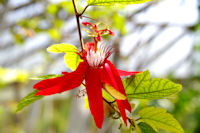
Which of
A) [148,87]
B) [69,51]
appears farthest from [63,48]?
[148,87]

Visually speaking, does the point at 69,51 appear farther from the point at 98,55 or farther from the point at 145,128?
the point at 145,128

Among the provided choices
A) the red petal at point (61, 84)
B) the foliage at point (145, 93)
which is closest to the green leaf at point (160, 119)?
the foliage at point (145, 93)

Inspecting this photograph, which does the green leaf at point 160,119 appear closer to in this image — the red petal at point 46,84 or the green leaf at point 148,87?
the green leaf at point 148,87

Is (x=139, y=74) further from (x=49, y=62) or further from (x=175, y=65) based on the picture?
(x=175, y=65)

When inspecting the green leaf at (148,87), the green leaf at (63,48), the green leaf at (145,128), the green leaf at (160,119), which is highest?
the green leaf at (63,48)

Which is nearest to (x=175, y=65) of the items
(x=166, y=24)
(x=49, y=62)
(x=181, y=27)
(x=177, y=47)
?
(x=177, y=47)
